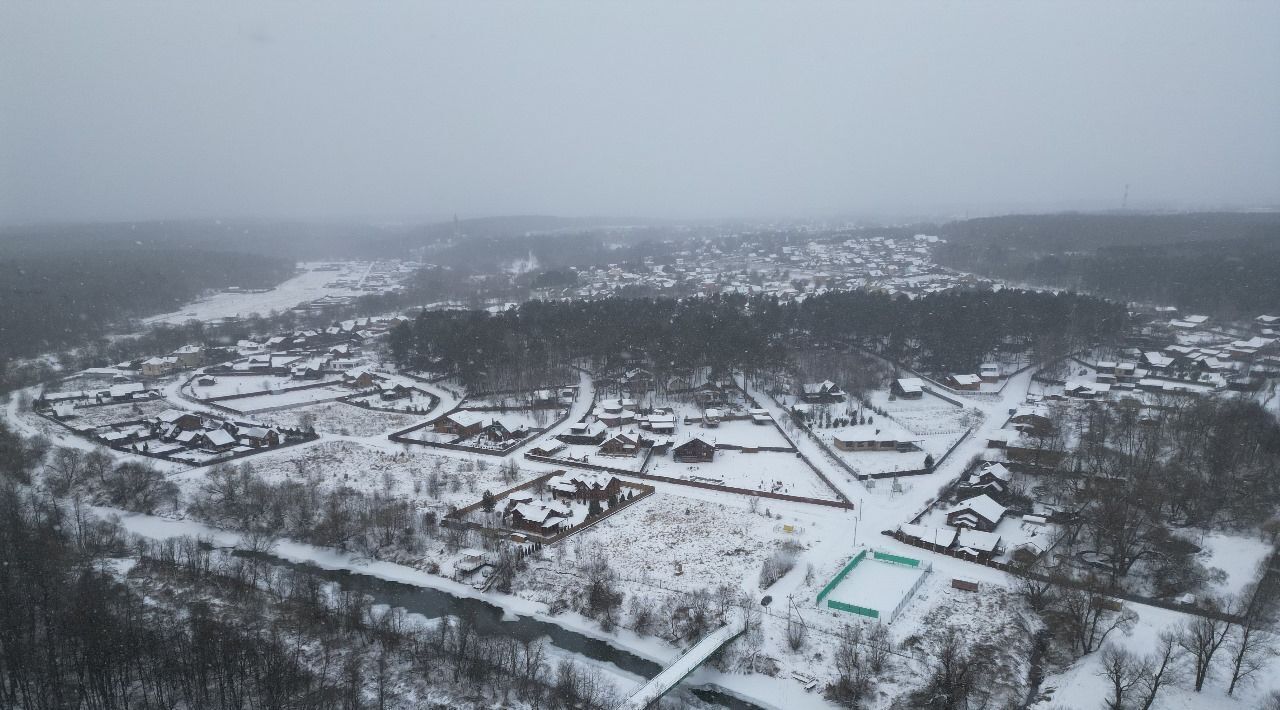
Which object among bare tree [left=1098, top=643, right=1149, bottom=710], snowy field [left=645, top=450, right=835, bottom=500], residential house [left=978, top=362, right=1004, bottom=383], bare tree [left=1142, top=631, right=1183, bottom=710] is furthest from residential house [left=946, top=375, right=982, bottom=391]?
bare tree [left=1098, top=643, right=1149, bottom=710]

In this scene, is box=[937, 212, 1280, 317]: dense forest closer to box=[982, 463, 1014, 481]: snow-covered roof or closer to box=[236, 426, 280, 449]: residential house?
box=[982, 463, 1014, 481]: snow-covered roof

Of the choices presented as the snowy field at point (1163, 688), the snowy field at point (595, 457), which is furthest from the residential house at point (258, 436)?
the snowy field at point (1163, 688)

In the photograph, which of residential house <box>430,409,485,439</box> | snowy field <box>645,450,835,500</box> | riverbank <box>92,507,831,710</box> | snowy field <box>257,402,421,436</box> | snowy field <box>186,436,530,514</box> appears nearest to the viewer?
riverbank <box>92,507,831,710</box>

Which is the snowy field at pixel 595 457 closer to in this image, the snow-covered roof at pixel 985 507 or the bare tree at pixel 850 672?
the snow-covered roof at pixel 985 507

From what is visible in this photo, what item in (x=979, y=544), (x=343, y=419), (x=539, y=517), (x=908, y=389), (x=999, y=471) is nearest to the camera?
(x=979, y=544)

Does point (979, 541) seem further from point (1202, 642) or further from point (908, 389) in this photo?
point (908, 389)

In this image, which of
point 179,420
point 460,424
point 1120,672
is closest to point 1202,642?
point 1120,672

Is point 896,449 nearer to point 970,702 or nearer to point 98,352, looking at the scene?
point 970,702
